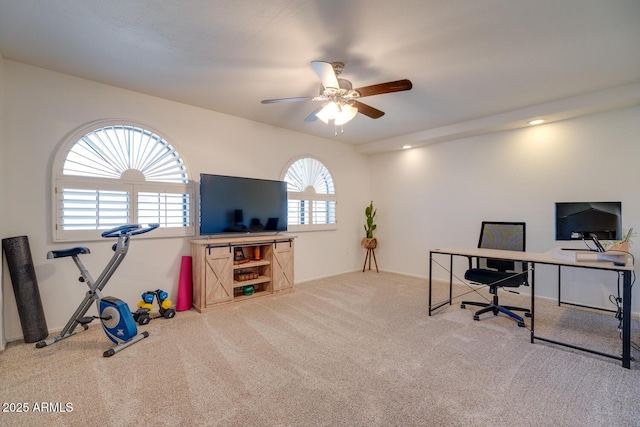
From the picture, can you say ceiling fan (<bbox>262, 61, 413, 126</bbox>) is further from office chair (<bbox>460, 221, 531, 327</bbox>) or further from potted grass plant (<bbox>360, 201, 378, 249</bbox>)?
potted grass plant (<bbox>360, 201, 378, 249</bbox>)

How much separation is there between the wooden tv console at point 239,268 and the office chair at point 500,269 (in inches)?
99.8

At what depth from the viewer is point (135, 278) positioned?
340cm

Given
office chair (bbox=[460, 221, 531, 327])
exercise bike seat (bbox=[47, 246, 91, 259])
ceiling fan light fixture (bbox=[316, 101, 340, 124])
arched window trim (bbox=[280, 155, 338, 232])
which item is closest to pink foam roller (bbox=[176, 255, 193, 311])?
exercise bike seat (bbox=[47, 246, 91, 259])

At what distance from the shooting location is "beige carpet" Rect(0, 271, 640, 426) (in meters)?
1.73

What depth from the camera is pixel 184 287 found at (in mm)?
3609

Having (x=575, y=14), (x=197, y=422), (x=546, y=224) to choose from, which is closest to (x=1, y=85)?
(x=197, y=422)

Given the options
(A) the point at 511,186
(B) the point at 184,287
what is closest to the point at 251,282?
(B) the point at 184,287

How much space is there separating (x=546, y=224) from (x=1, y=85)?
661 cm

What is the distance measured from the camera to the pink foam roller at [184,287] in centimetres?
359

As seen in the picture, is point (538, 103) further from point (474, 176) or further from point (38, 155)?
point (38, 155)

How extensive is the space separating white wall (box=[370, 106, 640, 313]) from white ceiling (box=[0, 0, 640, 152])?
0.47 m

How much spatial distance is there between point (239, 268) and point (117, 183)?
1797 millimetres

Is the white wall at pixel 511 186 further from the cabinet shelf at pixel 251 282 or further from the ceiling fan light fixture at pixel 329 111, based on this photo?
the ceiling fan light fixture at pixel 329 111

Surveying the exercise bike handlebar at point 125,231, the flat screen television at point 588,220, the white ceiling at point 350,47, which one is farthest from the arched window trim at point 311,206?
the flat screen television at point 588,220
